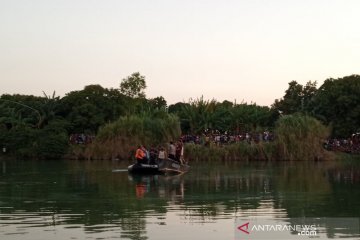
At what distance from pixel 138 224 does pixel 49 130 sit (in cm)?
4680

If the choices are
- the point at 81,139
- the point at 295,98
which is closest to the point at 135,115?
the point at 81,139

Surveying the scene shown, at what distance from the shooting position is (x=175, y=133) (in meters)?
54.9

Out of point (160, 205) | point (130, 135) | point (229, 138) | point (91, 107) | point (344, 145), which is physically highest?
point (91, 107)

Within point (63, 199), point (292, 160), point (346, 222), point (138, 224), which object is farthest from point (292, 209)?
point (292, 160)

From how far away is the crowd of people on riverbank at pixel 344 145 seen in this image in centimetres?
5700

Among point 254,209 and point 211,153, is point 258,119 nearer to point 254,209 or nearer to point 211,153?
point 211,153

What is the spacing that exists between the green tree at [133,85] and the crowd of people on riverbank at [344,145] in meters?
30.5

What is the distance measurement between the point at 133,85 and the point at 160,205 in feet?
206

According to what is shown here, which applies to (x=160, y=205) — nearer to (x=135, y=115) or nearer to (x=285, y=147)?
(x=285, y=147)

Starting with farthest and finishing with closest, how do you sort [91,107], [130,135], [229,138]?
[91,107] → [229,138] → [130,135]

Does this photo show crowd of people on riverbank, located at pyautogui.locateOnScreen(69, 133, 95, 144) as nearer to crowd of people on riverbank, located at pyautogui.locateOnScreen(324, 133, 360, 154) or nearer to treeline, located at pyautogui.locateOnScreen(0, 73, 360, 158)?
treeline, located at pyautogui.locateOnScreen(0, 73, 360, 158)

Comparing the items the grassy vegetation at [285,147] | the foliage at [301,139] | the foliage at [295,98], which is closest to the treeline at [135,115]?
the foliage at [295,98]

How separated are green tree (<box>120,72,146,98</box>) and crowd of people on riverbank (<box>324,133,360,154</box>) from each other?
100 ft

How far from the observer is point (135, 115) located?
57750mm
